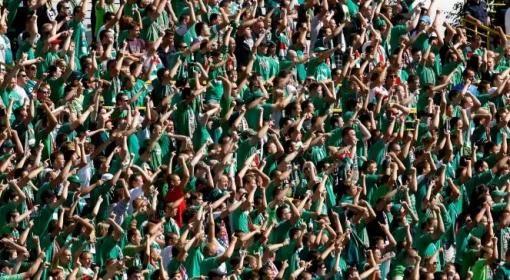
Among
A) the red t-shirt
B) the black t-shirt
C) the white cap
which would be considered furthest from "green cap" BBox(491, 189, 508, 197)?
the white cap

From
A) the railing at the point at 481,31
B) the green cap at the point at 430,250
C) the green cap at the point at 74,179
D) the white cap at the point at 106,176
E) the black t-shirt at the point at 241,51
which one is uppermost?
the black t-shirt at the point at 241,51

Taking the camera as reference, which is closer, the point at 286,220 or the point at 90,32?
the point at 286,220

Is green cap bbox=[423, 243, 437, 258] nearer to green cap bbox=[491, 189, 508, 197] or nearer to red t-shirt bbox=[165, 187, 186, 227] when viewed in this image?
green cap bbox=[491, 189, 508, 197]

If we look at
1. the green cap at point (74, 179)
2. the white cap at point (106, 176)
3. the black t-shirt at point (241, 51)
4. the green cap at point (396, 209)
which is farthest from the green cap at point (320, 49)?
the green cap at point (74, 179)

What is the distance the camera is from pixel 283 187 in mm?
29812

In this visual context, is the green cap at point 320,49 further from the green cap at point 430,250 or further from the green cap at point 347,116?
the green cap at point 430,250

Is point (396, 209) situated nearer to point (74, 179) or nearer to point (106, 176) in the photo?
point (106, 176)

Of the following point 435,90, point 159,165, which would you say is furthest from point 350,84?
point 159,165

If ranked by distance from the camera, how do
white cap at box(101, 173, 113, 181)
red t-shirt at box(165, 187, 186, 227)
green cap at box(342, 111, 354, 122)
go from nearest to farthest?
white cap at box(101, 173, 113, 181)
red t-shirt at box(165, 187, 186, 227)
green cap at box(342, 111, 354, 122)

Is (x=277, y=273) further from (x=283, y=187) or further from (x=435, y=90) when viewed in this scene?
(x=435, y=90)

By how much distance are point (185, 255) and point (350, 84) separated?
4881mm

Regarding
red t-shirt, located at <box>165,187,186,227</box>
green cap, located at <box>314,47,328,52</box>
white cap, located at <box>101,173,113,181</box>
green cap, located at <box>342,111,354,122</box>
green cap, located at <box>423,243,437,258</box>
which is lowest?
green cap, located at <box>423,243,437,258</box>

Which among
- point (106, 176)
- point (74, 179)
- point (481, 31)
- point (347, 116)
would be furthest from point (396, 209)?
point (481, 31)

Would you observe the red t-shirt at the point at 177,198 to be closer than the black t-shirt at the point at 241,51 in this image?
Yes
